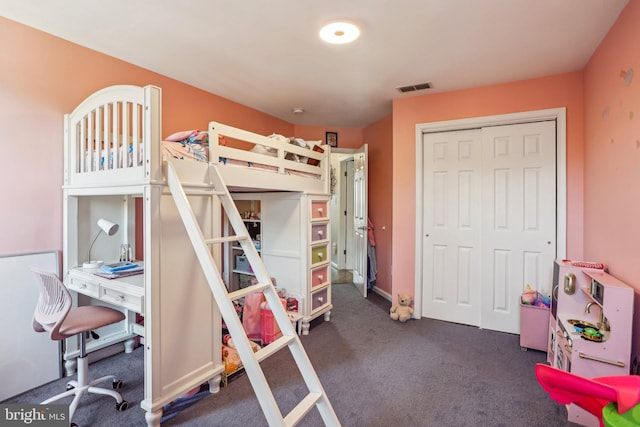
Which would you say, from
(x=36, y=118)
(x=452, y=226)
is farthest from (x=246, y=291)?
(x=452, y=226)

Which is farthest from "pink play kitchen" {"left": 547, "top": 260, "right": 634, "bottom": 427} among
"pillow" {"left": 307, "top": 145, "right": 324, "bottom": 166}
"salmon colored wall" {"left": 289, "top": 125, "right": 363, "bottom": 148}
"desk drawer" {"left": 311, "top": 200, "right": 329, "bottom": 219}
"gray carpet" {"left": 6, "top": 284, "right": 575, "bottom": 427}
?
"salmon colored wall" {"left": 289, "top": 125, "right": 363, "bottom": 148}

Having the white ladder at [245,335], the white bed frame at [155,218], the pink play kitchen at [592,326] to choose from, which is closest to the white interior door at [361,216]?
the white bed frame at [155,218]

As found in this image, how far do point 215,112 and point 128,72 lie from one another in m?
0.88

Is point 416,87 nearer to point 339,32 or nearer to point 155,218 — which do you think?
point 339,32

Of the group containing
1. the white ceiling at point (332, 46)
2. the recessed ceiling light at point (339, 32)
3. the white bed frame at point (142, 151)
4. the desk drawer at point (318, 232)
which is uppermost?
the white ceiling at point (332, 46)

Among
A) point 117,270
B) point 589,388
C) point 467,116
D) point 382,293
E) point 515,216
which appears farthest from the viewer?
point 382,293

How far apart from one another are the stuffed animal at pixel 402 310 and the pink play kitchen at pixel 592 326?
4.27 ft

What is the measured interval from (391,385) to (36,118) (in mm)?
2958

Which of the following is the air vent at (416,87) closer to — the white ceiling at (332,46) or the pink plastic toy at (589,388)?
the white ceiling at (332,46)

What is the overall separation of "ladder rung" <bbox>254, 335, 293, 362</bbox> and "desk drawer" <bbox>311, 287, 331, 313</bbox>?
147 cm

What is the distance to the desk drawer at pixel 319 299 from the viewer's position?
311cm

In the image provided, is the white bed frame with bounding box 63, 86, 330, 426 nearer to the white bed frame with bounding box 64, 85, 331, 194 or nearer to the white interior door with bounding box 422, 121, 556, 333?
the white bed frame with bounding box 64, 85, 331, 194

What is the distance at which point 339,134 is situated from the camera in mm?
4648

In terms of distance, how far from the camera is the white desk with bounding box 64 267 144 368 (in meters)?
1.80
